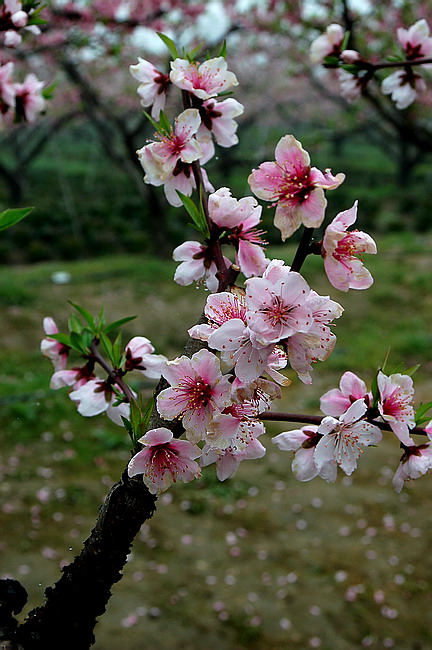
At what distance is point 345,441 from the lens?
3.01 feet

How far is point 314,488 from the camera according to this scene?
4.11m

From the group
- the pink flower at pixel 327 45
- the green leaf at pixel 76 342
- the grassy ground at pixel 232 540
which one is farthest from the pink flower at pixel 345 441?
the grassy ground at pixel 232 540

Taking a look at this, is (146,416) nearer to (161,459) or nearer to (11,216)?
(161,459)

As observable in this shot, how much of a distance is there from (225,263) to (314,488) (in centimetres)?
334

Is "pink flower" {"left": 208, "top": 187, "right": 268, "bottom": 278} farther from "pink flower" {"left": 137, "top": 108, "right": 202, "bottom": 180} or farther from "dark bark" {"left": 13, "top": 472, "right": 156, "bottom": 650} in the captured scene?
"dark bark" {"left": 13, "top": 472, "right": 156, "bottom": 650}

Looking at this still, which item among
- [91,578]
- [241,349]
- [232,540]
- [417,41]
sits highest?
[241,349]

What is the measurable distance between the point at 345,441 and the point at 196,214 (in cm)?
38

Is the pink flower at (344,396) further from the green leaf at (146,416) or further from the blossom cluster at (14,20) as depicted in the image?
the blossom cluster at (14,20)

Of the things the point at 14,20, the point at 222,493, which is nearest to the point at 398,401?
the point at 14,20

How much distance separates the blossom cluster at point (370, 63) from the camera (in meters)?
1.79

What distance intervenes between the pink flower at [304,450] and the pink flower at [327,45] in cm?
124

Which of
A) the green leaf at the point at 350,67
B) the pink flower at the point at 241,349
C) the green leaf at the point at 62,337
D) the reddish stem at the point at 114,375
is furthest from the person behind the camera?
the green leaf at the point at 350,67

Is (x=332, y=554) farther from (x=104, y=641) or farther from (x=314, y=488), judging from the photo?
(x=104, y=641)

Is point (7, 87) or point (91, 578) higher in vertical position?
point (7, 87)
